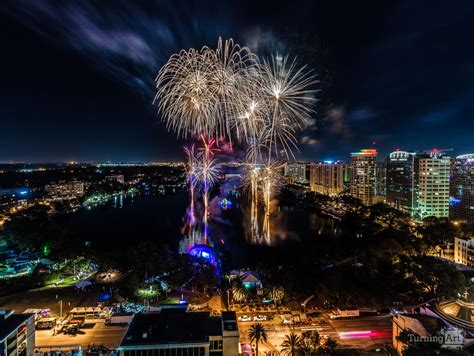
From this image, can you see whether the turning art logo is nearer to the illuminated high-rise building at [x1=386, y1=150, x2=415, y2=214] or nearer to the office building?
the illuminated high-rise building at [x1=386, y1=150, x2=415, y2=214]

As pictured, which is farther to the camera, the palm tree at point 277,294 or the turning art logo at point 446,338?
the palm tree at point 277,294

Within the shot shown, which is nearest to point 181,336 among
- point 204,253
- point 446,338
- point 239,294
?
point 239,294

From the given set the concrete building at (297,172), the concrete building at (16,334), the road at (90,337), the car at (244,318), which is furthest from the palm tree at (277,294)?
the concrete building at (297,172)

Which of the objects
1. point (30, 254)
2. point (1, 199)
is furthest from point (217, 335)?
point (1, 199)

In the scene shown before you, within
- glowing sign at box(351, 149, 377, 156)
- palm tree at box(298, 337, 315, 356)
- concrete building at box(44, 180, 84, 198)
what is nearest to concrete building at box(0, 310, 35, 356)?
palm tree at box(298, 337, 315, 356)

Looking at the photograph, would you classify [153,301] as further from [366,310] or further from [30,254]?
[30,254]

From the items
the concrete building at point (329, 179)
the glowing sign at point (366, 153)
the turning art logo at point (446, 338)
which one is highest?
the glowing sign at point (366, 153)

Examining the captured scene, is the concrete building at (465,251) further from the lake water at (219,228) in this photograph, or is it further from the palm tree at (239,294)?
the palm tree at (239,294)
